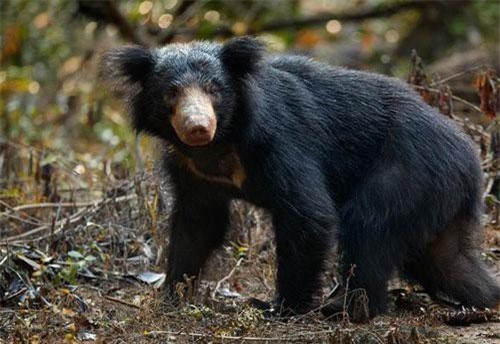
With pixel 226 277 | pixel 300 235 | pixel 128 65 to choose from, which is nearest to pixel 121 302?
pixel 226 277

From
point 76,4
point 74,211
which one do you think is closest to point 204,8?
point 76,4

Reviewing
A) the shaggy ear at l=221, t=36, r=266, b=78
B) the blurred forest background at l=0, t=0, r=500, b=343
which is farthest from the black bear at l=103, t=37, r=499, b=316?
the blurred forest background at l=0, t=0, r=500, b=343

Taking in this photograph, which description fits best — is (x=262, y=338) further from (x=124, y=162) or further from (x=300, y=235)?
(x=124, y=162)

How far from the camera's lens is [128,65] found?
18.0 ft

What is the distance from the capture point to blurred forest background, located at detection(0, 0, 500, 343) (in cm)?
494

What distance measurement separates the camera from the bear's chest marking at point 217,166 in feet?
18.2

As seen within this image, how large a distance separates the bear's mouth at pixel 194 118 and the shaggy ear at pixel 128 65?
1.30 feet

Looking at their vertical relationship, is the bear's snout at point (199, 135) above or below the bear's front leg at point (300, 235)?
above

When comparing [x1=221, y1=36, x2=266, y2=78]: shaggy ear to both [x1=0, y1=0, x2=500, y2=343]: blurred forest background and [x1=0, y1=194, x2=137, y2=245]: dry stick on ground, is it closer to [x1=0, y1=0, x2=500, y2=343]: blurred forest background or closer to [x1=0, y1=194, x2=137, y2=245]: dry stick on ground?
[x1=0, y1=0, x2=500, y2=343]: blurred forest background

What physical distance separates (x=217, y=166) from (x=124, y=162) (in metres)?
2.24

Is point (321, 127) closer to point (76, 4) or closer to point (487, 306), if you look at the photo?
point (487, 306)

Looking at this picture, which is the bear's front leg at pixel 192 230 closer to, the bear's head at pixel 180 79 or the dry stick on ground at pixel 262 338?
the bear's head at pixel 180 79

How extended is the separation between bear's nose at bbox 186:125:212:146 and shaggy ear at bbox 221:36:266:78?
1.88 ft

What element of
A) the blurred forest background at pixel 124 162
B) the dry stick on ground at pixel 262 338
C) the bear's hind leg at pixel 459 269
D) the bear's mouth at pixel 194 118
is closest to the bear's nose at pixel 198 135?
the bear's mouth at pixel 194 118
